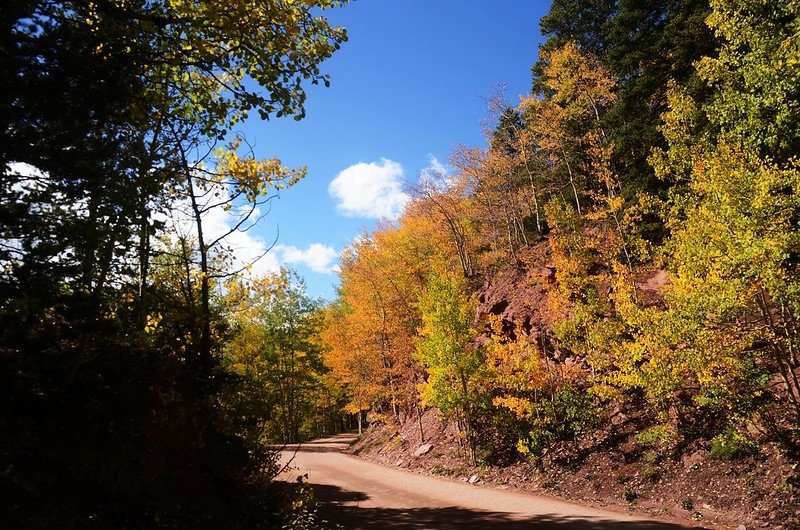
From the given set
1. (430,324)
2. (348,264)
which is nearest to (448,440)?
(430,324)

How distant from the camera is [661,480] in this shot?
456 inches

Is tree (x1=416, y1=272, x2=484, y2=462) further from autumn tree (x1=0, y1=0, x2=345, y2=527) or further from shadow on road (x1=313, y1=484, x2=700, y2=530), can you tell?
autumn tree (x1=0, y1=0, x2=345, y2=527)

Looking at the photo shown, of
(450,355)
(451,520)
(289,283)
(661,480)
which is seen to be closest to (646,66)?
(450,355)

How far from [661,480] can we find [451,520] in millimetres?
5732

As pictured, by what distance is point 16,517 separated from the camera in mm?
2762

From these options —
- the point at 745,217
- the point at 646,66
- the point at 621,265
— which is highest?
the point at 646,66

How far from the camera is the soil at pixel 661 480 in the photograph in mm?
9297

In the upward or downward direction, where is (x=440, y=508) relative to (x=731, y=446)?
downward

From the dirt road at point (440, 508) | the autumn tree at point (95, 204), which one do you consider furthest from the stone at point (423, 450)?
the autumn tree at point (95, 204)

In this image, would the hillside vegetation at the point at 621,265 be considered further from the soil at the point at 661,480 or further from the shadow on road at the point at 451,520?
the shadow on road at the point at 451,520

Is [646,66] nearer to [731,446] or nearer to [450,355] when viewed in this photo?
[450,355]

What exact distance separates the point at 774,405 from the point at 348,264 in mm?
23654

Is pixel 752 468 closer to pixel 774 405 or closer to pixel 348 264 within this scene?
pixel 774 405

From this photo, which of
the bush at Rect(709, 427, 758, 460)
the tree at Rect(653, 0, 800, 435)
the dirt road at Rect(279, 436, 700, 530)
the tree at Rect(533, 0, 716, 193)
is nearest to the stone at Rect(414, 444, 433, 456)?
the dirt road at Rect(279, 436, 700, 530)
